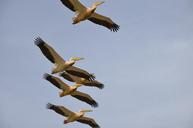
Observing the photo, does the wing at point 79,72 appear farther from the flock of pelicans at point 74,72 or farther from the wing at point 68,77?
the wing at point 68,77

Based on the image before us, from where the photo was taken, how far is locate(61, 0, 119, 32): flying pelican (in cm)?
6369

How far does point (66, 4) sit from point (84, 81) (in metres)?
7.87

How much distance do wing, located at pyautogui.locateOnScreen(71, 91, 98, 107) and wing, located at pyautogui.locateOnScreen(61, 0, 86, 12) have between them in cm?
840

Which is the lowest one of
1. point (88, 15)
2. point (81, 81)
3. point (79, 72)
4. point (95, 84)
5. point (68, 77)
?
point (79, 72)

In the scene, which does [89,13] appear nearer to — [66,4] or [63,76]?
[66,4]

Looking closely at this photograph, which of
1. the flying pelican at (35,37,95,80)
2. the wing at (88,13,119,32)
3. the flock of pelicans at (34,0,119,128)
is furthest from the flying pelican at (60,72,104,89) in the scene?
the wing at (88,13,119,32)

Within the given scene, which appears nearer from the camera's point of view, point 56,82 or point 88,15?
point 88,15

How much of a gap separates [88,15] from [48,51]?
184 inches

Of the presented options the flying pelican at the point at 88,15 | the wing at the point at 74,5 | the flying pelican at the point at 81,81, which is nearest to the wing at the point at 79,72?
the flying pelican at the point at 81,81

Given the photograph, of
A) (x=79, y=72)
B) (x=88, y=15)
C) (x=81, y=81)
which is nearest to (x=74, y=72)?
(x=79, y=72)

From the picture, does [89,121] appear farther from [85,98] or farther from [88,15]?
[88,15]

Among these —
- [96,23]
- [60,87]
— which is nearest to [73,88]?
[60,87]

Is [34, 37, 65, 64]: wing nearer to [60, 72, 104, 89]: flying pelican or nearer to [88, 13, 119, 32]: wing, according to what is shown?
[60, 72, 104, 89]: flying pelican

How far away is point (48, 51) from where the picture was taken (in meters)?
65.2
